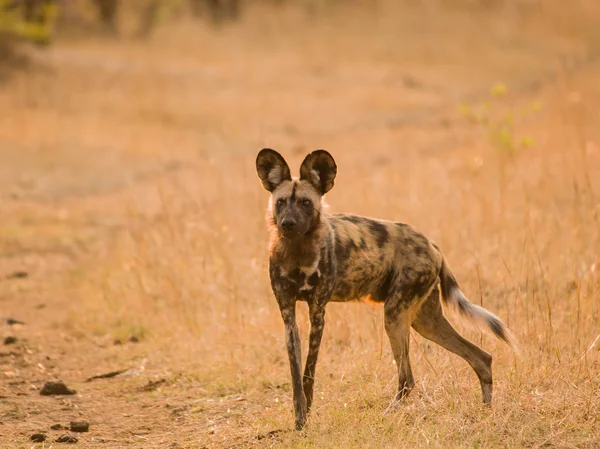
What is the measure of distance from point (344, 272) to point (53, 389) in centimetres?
203

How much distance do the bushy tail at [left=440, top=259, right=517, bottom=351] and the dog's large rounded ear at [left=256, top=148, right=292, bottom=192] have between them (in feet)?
3.12

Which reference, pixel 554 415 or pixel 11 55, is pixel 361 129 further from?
pixel 554 415

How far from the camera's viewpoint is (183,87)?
2030 centimetres

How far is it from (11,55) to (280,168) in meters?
16.7

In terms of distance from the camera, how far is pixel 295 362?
423cm

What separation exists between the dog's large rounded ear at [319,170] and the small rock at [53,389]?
2093 mm

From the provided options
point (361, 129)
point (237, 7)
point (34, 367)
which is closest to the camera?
point (34, 367)

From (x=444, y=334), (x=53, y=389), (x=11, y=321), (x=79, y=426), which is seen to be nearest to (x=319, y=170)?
(x=444, y=334)

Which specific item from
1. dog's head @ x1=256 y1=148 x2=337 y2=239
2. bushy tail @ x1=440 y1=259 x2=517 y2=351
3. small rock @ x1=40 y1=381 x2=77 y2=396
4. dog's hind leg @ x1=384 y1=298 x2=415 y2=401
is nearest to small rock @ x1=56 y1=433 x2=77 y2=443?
small rock @ x1=40 y1=381 x2=77 y2=396

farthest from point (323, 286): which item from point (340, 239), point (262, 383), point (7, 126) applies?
point (7, 126)

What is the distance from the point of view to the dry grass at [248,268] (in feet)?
14.4

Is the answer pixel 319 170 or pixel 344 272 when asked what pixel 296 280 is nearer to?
pixel 344 272

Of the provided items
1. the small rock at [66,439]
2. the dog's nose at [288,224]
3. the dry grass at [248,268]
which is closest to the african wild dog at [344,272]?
the dog's nose at [288,224]

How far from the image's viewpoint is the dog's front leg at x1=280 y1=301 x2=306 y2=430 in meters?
4.18
